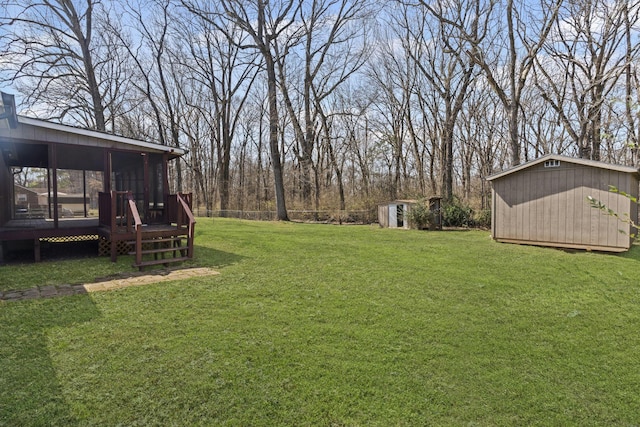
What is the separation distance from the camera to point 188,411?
2.36 meters

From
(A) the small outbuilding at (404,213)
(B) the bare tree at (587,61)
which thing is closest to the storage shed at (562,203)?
(A) the small outbuilding at (404,213)

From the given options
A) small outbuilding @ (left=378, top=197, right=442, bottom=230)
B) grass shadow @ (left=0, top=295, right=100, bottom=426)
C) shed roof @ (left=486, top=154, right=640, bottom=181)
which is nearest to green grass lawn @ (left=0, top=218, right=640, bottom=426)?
grass shadow @ (left=0, top=295, right=100, bottom=426)

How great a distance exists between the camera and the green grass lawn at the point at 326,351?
2.42m

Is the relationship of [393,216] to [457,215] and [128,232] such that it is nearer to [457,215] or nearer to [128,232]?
[457,215]

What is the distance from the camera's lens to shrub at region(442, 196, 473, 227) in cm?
1419

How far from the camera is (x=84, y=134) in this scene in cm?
740

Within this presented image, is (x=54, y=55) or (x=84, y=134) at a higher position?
(x=54, y=55)

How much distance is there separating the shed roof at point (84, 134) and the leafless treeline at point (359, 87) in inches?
349

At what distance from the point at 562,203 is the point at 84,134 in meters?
11.3

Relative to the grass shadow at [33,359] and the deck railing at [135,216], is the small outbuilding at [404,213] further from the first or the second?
the grass shadow at [33,359]

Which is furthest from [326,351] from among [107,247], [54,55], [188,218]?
[54,55]

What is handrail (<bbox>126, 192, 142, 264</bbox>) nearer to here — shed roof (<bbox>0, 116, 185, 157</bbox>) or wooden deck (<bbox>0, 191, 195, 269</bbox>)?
wooden deck (<bbox>0, 191, 195, 269</bbox>)

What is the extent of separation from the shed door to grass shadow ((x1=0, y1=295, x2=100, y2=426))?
38.8ft

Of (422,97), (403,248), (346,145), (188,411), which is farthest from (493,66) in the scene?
(188,411)
